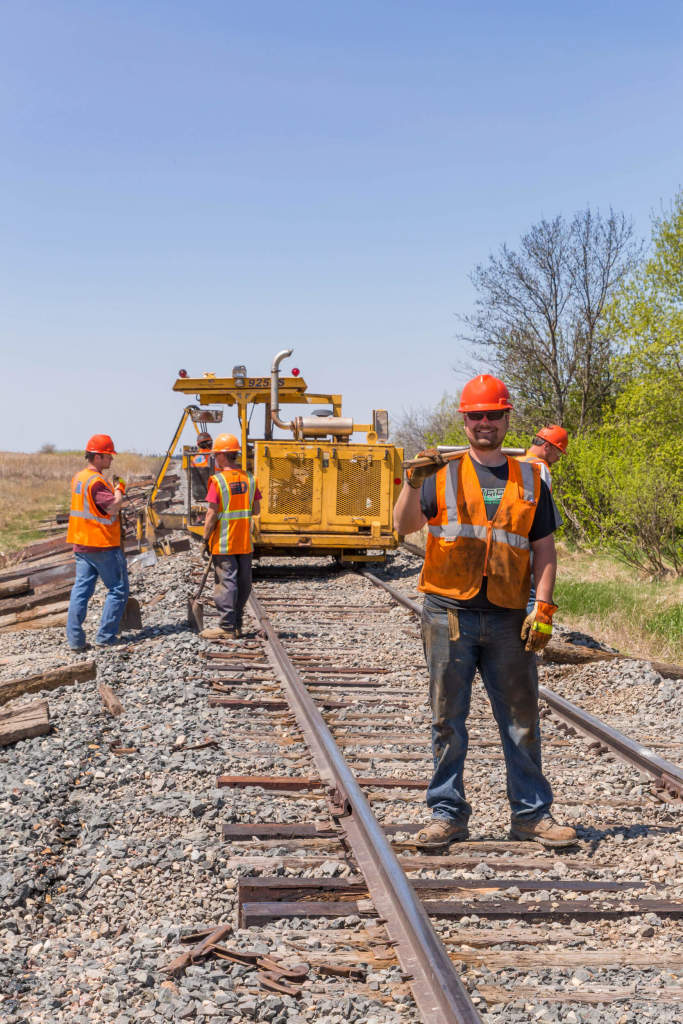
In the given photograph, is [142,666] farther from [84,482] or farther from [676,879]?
[676,879]

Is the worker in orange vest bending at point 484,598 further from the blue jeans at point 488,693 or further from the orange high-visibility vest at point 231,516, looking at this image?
the orange high-visibility vest at point 231,516

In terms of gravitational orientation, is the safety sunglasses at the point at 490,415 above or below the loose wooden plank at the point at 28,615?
above

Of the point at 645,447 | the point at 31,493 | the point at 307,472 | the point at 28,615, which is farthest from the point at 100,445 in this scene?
the point at 31,493

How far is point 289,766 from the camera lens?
590 cm

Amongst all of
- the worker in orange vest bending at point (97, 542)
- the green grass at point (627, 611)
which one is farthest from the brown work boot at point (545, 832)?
the worker in orange vest bending at point (97, 542)

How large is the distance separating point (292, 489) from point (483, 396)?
10.8 m

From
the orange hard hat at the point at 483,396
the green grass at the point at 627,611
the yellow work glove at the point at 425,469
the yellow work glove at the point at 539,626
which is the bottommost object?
the green grass at the point at 627,611

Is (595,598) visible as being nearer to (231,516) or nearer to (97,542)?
(231,516)

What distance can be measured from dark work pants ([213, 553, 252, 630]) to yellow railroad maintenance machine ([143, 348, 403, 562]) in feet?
15.9

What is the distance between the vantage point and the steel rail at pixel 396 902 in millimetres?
3117

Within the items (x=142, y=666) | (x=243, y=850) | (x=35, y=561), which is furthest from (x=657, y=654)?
(x=35, y=561)

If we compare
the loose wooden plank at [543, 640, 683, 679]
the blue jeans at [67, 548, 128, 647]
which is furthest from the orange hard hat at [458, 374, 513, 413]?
the blue jeans at [67, 548, 128, 647]

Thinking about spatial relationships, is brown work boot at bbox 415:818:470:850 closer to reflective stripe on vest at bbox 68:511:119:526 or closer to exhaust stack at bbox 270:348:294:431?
reflective stripe on vest at bbox 68:511:119:526

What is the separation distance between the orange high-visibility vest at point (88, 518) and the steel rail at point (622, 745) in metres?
4.37
